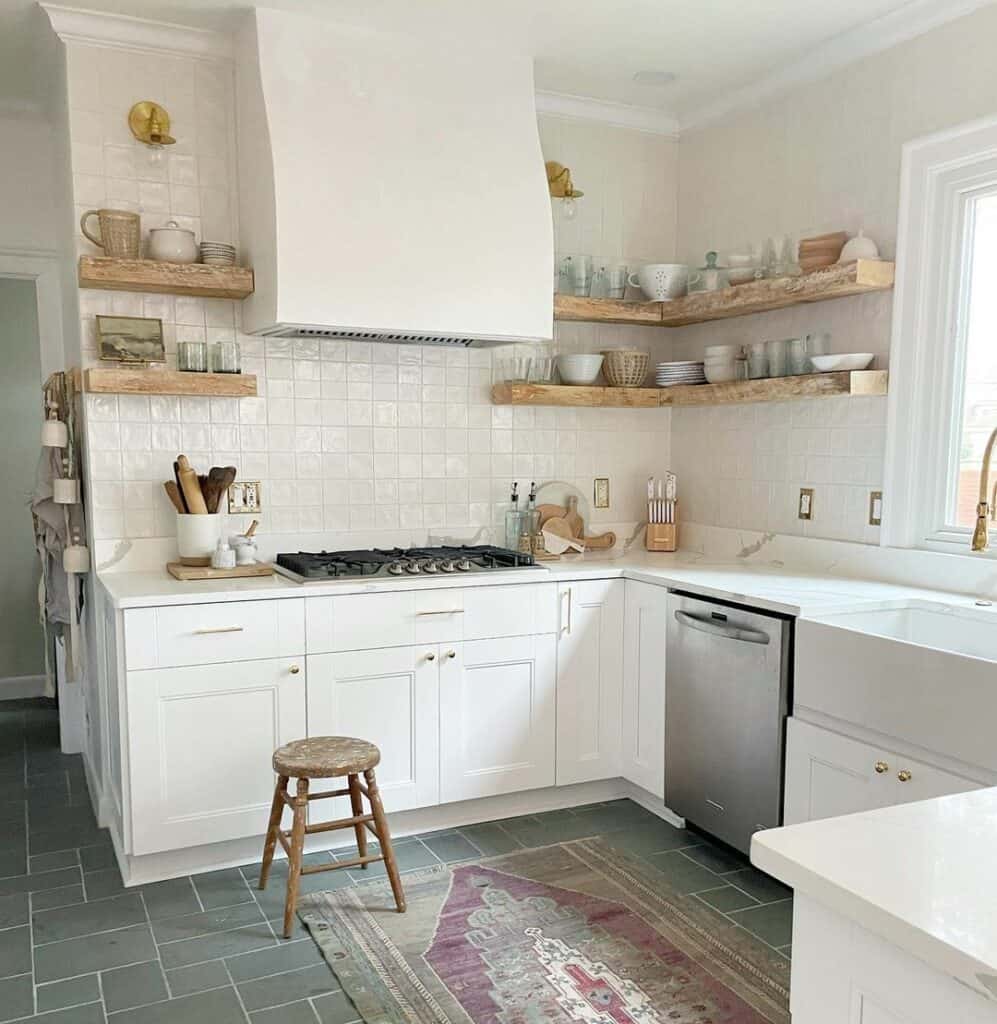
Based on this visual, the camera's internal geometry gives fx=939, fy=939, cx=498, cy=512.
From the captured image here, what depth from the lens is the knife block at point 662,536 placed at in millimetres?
3910

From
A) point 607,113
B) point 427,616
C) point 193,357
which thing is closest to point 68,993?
point 427,616

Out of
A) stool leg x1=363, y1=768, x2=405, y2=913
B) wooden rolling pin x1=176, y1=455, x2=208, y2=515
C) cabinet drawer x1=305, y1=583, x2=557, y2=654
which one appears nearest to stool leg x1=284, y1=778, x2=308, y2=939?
stool leg x1=363, y1=768, x2=405, y2=913

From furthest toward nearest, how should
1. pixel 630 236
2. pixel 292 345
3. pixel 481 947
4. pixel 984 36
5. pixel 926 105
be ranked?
pixel 630 236, pixel 292 345, pixel 926 105, pixel 984 36, pixel 481 947

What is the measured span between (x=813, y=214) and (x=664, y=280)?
625 millimetres

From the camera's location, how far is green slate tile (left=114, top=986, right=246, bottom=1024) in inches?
84.7

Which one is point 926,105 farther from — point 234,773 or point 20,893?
point 20,893

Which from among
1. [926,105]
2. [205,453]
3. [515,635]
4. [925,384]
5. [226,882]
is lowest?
[226,882]

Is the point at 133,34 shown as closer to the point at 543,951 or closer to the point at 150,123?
the point at 150,123

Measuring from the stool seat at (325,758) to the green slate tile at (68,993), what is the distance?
657 millimetres

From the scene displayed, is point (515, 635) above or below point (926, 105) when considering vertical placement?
below

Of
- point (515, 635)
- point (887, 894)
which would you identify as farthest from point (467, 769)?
point (887, 894)

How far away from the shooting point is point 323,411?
3484mm

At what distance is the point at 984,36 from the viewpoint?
274cm

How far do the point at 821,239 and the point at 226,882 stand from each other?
9.17ft
